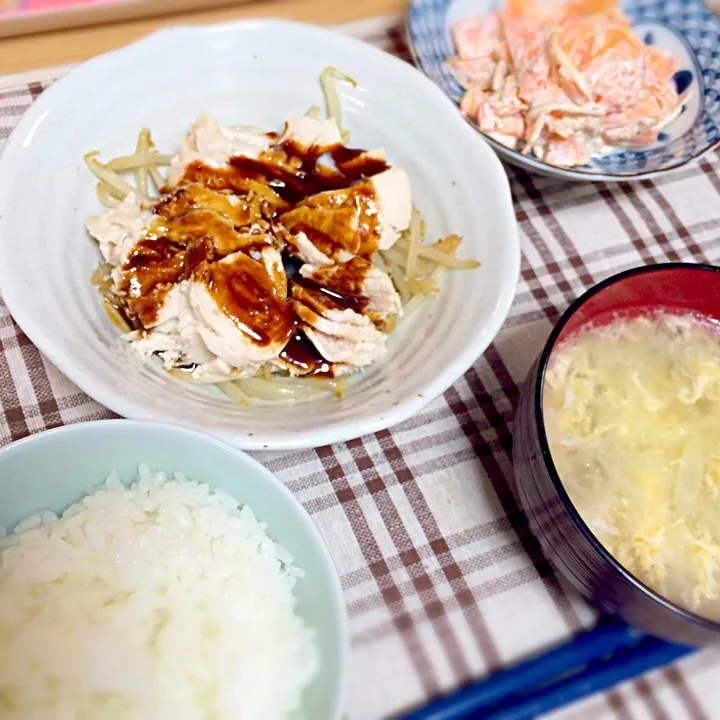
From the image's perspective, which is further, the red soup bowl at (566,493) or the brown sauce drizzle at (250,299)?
the brown sauce drizzle at (250,299)

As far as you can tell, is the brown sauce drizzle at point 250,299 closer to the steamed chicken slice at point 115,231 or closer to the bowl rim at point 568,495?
the steamed chicken slice at point 115,231

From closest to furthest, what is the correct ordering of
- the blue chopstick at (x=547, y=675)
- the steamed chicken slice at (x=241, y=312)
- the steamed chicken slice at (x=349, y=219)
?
the blue chopstick at (x=547, y=675), the steamed chicken slice at (x=241, y=312), the steamed chicken slice at (x=349, y=219)

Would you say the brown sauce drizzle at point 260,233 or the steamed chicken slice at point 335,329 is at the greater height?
the brown sauce drizzle at point 260,233

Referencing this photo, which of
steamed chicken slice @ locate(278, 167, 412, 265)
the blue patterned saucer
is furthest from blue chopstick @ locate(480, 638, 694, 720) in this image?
the blue patterned saucer

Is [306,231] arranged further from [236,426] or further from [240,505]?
[240,505]

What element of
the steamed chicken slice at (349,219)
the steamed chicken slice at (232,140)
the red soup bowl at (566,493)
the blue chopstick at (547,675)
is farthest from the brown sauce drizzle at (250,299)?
the blue chopstick at (547,675)

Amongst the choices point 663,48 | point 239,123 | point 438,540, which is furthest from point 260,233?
point 663,48

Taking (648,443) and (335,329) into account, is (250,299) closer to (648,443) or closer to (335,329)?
(335,329)
